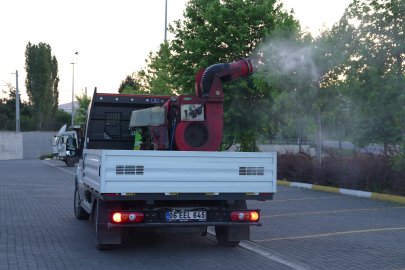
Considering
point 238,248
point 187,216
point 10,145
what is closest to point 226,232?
point 238,248

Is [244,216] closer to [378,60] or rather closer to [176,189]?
[176,189]

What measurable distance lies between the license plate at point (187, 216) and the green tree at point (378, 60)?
9.36 metres

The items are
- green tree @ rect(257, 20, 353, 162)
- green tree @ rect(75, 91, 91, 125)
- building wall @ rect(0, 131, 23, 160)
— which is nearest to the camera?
green tree @ rect(257, 20, 353, 162)

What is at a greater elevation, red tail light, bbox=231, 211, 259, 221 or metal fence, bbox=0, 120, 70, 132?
metal fence, bbox=0, 120, 70, 132

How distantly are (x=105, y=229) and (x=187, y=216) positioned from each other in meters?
1.16

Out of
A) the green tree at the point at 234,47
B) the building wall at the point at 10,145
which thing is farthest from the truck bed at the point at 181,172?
the building wall at the point at 10,145

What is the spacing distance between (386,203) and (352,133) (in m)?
45.1

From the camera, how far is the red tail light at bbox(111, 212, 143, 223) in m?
6.79

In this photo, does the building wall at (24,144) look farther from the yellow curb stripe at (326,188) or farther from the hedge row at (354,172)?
the yellow curb stripe at (326,188)

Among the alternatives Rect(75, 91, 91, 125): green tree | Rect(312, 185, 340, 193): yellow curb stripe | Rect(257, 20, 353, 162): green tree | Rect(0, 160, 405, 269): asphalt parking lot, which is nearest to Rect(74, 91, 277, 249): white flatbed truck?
Rect(0, 160, 405, 269): asphalt parking lot

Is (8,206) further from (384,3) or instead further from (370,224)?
(384,3)

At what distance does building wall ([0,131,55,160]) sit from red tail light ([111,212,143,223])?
4686 centimetres

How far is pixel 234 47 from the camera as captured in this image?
22469 mm

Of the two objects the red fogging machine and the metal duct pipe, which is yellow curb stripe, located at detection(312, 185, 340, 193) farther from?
the red fogging machine
